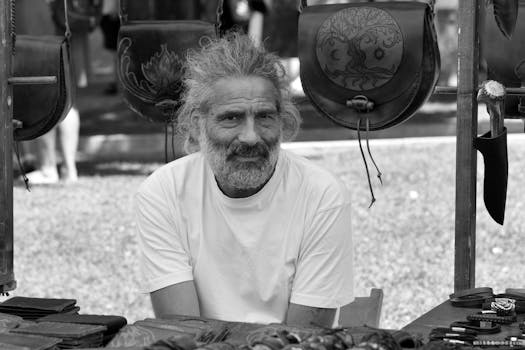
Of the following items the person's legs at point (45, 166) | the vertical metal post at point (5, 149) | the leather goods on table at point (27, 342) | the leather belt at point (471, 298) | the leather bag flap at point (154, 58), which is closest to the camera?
the leather goods on table at point (27, 342)

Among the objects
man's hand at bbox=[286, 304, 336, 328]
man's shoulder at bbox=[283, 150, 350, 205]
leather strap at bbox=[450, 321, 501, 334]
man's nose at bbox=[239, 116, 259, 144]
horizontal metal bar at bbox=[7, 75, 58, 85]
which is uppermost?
horizontal metal bar at bbox=[7, 75, 58, 85]

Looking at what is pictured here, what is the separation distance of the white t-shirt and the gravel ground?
1925 mm

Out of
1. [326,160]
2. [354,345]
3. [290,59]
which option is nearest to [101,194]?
[326,160]

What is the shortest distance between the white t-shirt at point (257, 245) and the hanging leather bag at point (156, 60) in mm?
597

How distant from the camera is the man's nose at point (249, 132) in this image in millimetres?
2883

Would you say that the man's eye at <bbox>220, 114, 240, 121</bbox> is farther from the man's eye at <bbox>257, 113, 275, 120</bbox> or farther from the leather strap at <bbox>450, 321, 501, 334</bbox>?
the leather strap at <bbox>450, 321, 501, 334</bbox>

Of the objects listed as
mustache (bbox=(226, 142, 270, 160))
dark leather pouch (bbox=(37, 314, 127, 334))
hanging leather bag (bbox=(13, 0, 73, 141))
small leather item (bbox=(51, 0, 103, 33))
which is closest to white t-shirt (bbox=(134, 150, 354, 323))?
mustache (bbox=(226, 142, 270, 160))

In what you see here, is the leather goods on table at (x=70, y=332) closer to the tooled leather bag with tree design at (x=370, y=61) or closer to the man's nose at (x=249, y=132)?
the man's nose at (x=249, y=132)

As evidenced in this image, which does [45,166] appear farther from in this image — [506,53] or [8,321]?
[8,321]

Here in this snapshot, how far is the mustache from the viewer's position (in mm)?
2887

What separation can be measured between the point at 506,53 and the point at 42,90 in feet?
4.50

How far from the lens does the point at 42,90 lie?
344 centimetres

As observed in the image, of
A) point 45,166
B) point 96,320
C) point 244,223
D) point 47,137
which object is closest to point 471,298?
point 244,223

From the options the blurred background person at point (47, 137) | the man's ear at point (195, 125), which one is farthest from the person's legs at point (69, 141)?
the man's ear at point (195, 125)
